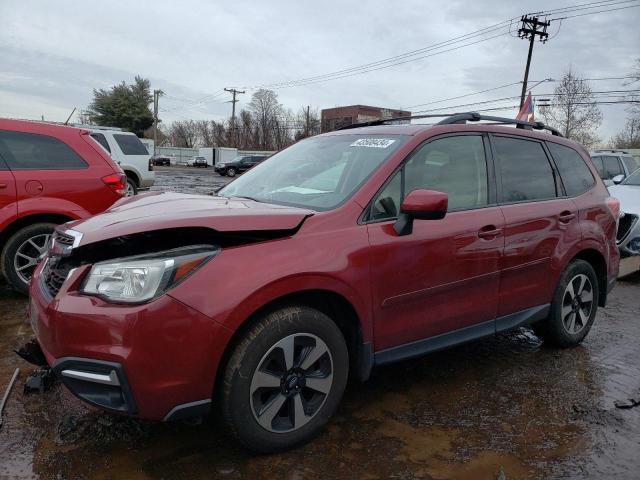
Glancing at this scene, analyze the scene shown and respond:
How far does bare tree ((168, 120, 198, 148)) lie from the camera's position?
10319 centimetres

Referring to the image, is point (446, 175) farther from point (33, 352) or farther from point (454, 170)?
point (33, 352)

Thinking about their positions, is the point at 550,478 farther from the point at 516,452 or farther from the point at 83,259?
the point at 83,259

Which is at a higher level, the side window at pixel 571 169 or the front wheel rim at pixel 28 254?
the side window at pixel 571 169

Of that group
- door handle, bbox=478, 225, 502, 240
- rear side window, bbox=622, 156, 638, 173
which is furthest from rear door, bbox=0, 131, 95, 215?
rear side window, bbox=622, 156, 638, 173

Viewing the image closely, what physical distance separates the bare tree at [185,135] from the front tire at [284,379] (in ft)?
345

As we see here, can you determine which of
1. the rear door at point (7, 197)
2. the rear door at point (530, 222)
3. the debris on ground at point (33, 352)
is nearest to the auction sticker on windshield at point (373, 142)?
the rear door at point (530, 222)

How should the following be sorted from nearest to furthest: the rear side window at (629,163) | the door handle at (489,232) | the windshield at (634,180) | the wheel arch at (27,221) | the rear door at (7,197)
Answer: the door handle at (489,232)
the rear door at (7,197)
the wheel arch at (27,221)
the windshield at (634,180)
the rear side window at (629,163)

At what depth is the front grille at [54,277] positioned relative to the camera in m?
2.49

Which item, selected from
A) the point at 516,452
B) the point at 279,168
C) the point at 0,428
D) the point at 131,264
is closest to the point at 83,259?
the point at 131,264

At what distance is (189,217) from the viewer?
7.85 feet

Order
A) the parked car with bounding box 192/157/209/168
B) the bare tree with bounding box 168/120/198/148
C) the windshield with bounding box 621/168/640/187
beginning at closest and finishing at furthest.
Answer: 1. the windshield with bounding box 621/168/640/187
2. the parked car with bounding box 192/157/209/168
3. the bare tree with bounding box 168/120/198/148

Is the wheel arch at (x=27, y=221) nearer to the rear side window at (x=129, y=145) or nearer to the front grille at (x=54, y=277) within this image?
the front grille at (x=54, y=277)

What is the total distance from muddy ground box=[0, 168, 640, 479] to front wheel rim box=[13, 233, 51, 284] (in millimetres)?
1459

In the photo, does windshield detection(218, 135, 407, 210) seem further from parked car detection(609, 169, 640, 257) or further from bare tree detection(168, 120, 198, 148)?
bare tree detection(168, 120, 198, 148)
